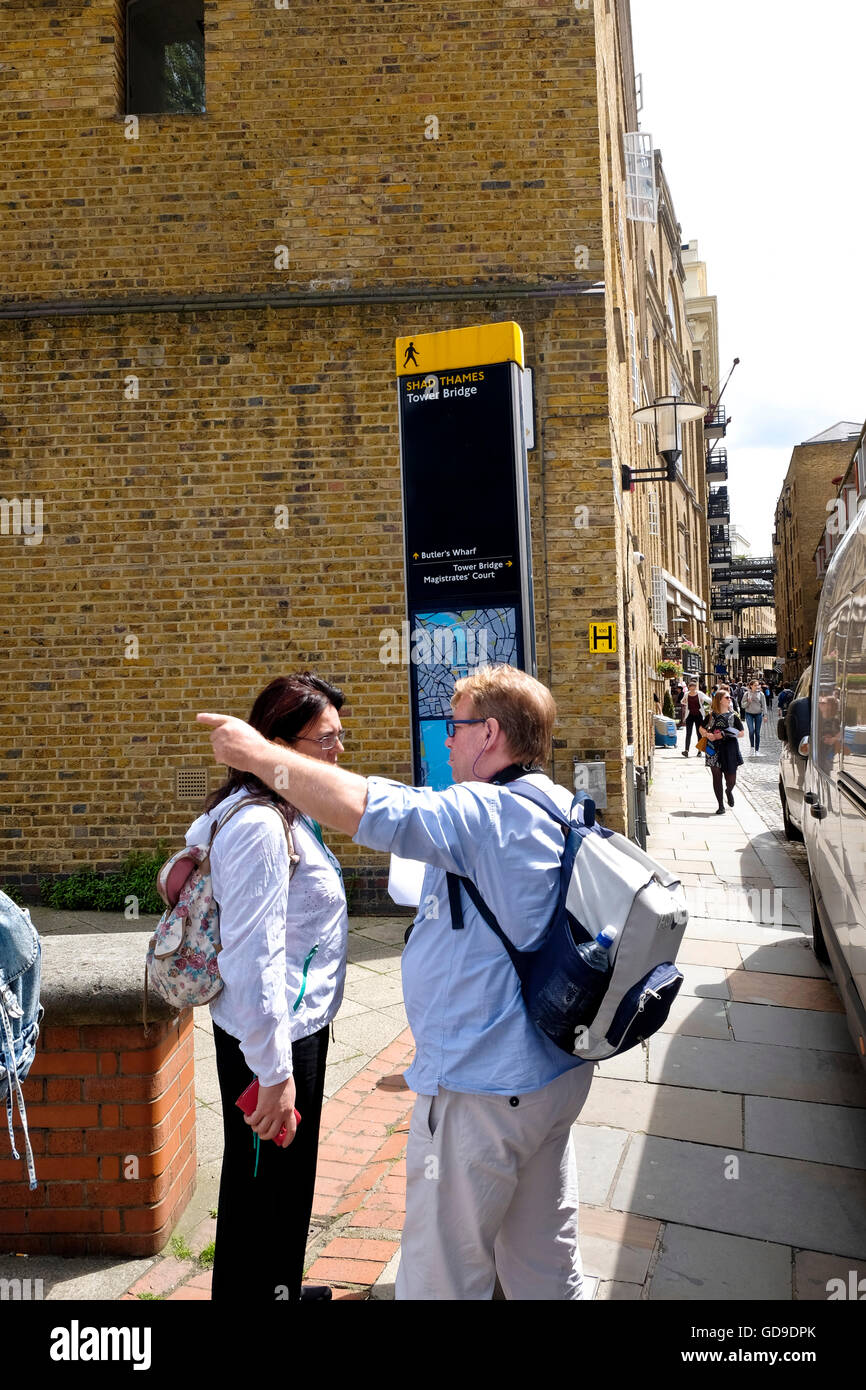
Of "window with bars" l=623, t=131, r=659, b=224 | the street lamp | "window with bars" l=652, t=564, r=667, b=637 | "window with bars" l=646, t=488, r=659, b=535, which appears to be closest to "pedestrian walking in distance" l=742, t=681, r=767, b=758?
"window with bars" l=652, t=564, r=667, b=637

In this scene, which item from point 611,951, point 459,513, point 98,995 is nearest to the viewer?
point 611,951

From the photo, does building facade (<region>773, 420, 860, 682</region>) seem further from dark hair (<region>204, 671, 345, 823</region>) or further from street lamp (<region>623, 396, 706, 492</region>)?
dark hair (<region>204, 671, 345, 823</region>)

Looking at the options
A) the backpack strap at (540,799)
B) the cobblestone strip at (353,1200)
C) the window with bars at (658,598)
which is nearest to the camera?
the backpack strap at (540,799)

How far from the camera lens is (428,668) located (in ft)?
16.5

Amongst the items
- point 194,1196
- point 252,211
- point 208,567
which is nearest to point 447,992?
point 194,1196

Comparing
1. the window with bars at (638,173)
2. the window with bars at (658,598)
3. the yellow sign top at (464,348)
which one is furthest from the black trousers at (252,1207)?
the window with bars at (658,598)

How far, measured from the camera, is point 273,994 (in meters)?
2.26

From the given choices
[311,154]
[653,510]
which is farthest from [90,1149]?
[653,510]

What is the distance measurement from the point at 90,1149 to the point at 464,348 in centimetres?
375

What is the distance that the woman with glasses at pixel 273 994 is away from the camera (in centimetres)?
227

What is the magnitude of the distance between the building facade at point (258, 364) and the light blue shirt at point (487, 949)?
5538 mm

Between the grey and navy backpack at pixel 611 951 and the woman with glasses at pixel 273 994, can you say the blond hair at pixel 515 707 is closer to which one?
the grey and navy backpack at pixel 611 951

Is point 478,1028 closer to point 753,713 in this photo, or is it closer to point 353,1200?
point 353,1200
